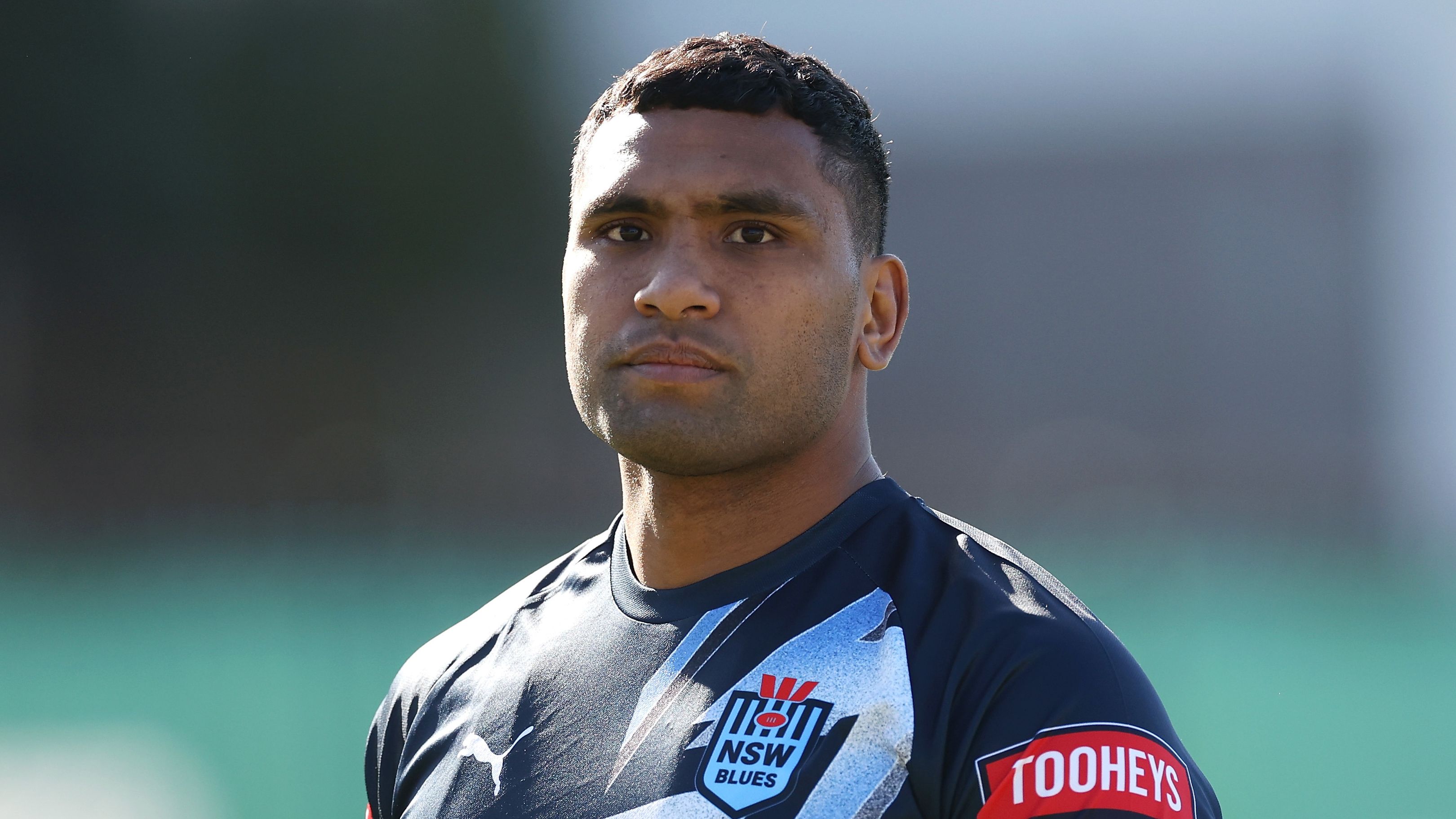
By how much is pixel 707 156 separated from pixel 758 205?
121 millimetres

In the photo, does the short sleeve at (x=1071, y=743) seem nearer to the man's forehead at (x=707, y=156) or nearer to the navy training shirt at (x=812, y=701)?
the navy training shirt at (x=812, y=701)

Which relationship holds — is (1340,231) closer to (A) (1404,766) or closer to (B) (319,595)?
(A) (1404,766)

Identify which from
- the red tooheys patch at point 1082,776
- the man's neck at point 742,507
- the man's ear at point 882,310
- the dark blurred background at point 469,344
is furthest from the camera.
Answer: the dark blurred background at point 469,344

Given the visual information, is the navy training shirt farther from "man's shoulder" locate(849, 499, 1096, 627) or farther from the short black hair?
the short black hair

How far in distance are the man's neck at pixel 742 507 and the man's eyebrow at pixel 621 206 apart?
1.39 feet

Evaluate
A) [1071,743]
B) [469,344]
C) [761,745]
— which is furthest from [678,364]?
[469,344]

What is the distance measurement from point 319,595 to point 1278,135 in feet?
45.7

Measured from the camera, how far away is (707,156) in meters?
2.13

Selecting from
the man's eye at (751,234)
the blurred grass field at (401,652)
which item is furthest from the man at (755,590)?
the blurred grass field at (401,652)

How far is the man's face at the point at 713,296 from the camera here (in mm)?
2066

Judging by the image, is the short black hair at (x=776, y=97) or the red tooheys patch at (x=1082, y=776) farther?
the short black hair at (x=776, y=97)

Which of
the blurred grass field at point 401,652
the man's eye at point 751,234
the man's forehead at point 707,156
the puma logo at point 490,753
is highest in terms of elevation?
the man's forehead at point 707,156

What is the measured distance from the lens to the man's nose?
2.05 metres

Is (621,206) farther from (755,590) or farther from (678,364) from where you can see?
(755,590)
